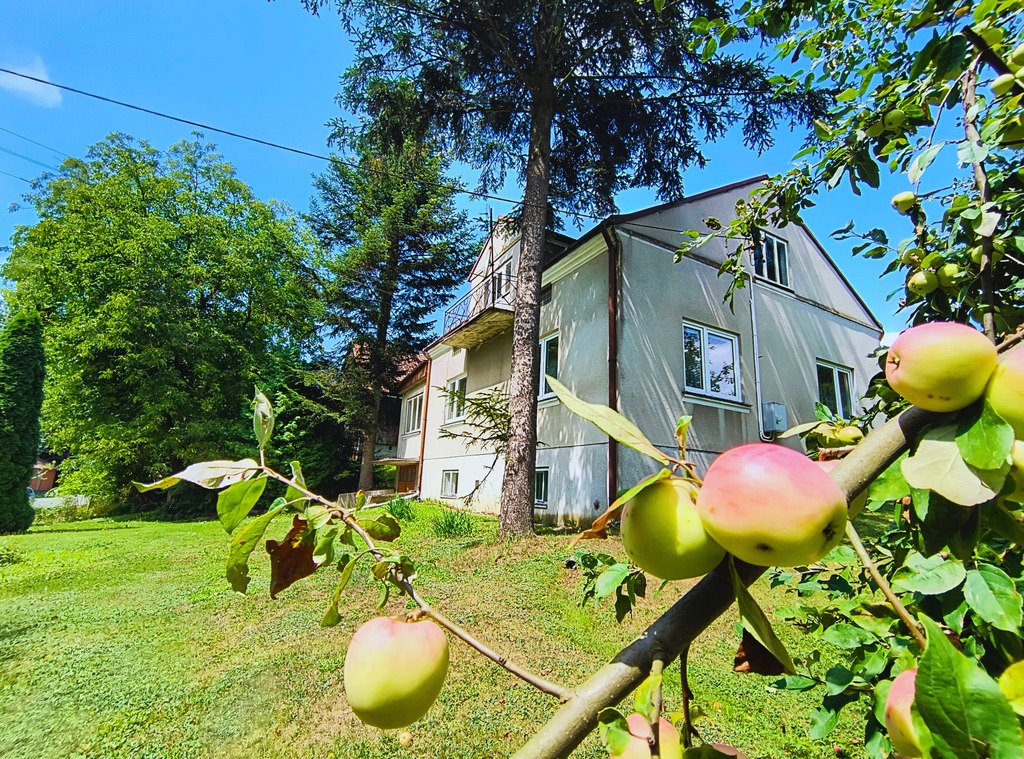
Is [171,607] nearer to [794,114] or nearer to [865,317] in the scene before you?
[794,114]

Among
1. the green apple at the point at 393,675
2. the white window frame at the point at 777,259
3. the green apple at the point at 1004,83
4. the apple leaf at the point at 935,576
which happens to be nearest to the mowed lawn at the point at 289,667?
the apple leaf at the point at 935,576

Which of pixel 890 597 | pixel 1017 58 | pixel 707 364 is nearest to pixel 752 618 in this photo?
pixel 890 597

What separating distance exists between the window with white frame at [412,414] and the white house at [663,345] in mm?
4675

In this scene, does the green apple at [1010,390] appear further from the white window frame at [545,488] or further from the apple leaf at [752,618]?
the white window frame at [545,488]

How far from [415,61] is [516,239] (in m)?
4.99

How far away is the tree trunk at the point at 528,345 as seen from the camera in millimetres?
7184

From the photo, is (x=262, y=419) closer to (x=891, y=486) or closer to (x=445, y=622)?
(x=445, y=622)

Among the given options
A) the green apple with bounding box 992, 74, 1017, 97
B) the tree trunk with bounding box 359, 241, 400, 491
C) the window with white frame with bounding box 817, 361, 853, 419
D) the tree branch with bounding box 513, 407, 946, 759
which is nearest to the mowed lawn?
the tree branch with bounding box 513, 407, 946, 759

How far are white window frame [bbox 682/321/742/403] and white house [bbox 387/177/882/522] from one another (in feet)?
0.09

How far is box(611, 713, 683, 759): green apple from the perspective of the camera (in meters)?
0.42

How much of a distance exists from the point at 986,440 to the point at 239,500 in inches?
32.1

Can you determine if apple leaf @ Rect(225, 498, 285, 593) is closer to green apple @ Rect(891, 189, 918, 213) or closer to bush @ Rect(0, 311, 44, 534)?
green apple @ Rect(891, 189, 918, 213)

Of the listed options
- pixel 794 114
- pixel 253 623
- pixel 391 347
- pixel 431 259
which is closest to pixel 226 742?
pixel 253 623

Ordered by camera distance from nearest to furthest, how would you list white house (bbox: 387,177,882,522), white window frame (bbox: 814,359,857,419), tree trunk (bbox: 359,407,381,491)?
white house (bbox: 387,177,882,522), white window frame (bbox: 814,359,857,419), tree trunk (bbox: 359,407,381,491)
